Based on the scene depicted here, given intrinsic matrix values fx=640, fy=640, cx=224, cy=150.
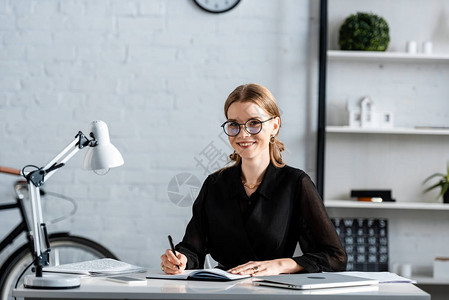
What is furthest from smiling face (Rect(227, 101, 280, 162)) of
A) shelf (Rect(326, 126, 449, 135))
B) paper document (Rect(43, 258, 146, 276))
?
shelf (Rect(326, 126, 449, 135))

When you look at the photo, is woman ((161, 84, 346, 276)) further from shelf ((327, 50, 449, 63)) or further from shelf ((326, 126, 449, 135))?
shelf ((327, 50, 449, 63))

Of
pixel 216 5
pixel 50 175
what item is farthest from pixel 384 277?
pixel 216 5

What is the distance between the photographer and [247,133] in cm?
213

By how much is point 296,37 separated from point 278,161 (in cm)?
142

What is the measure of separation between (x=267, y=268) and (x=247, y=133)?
47 centimetres

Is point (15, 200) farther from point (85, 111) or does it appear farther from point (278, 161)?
point (278, 161)

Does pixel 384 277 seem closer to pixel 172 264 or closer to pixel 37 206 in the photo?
pixel 172 264

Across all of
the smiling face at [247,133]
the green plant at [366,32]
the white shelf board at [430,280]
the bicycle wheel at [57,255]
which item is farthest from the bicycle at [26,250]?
the green plant at [366,32]

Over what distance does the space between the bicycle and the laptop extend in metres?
1.81

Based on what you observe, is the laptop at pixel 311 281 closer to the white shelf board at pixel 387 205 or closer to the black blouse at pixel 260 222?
the black blouse at pixel 260 222

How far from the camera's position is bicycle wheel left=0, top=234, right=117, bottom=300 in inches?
130

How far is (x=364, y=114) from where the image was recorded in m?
3.45

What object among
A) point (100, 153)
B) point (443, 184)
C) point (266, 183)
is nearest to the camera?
point (100, 153)

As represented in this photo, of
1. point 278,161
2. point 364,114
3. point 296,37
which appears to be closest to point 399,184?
point 364,114
